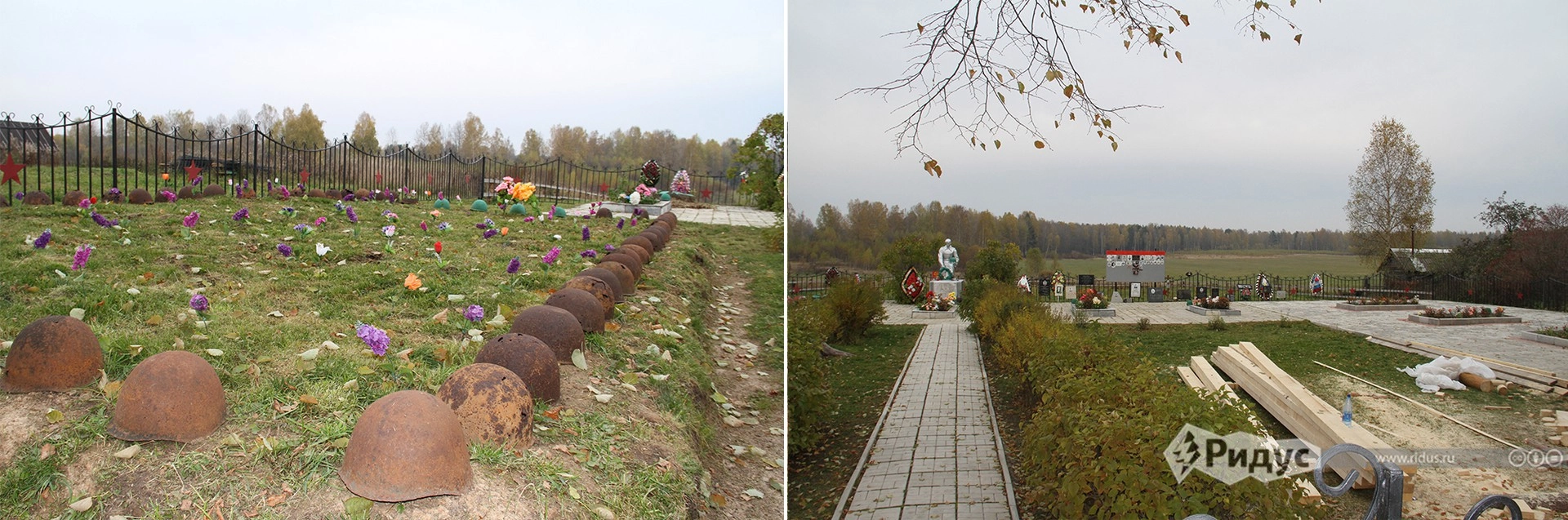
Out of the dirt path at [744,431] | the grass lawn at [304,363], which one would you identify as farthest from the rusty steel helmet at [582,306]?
the dirt path at [744,431]

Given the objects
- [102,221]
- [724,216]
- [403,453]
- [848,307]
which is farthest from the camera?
[724,216]

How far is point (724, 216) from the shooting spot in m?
15.0

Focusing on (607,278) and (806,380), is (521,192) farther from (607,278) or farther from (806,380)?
(806,380)

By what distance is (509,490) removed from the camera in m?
2.36

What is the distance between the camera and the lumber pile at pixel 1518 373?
2355 mm

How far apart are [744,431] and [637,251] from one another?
3.01m

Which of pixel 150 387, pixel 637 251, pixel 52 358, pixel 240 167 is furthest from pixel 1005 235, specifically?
pixel 240 167

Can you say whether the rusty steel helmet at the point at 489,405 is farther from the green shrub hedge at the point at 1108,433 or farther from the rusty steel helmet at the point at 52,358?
the green shrub hedge at the point at 1108,433

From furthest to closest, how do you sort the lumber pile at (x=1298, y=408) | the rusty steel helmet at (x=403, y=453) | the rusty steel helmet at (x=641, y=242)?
the rusty steel helmet at (x=641, y=242) < the lumber pile at (x=1298, y=408) < the rusty steel helmet at (x=403, y=453)

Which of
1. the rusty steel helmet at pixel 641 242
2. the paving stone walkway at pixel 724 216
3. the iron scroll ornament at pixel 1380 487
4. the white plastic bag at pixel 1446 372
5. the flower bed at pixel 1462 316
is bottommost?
the iron scroll ornament at pixel 1380 487

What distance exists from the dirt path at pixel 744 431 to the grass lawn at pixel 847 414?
190 millimetres

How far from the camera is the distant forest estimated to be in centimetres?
278

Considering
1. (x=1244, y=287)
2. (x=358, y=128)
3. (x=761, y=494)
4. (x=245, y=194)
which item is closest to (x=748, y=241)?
(x=245, y=194)

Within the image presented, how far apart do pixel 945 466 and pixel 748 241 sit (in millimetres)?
8618
